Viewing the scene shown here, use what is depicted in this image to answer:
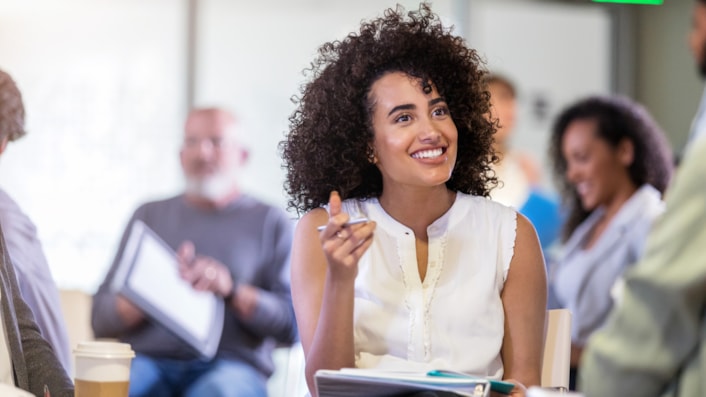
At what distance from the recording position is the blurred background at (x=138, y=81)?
5742 mm

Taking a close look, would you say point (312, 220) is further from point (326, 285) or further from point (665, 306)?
point (665, 306)

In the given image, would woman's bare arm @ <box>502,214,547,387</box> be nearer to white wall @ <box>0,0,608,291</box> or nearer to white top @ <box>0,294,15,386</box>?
white top @ <box>0,294,15,386</box>

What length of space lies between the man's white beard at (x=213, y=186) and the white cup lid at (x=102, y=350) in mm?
2441

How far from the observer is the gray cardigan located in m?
2.39

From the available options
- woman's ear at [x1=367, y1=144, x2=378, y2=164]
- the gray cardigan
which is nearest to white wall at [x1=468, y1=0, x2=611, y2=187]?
woman's ear at [x1=367, y1=144, x2=378, y2=164]

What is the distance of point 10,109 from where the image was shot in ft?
9.06

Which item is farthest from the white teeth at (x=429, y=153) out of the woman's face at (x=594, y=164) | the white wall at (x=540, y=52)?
the white wall at (x=540, y=52)

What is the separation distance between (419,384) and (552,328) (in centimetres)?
76

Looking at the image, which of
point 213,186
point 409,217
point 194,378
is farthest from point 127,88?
point 409,217

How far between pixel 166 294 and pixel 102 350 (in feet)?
6.71

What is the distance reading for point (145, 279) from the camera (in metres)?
4.25

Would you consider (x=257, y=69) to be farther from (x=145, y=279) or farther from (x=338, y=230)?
(x=338, y=230)

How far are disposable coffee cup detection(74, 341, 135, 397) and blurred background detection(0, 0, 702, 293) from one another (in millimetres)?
3263

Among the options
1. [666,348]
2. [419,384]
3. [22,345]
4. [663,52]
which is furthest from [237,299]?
[663,52]
